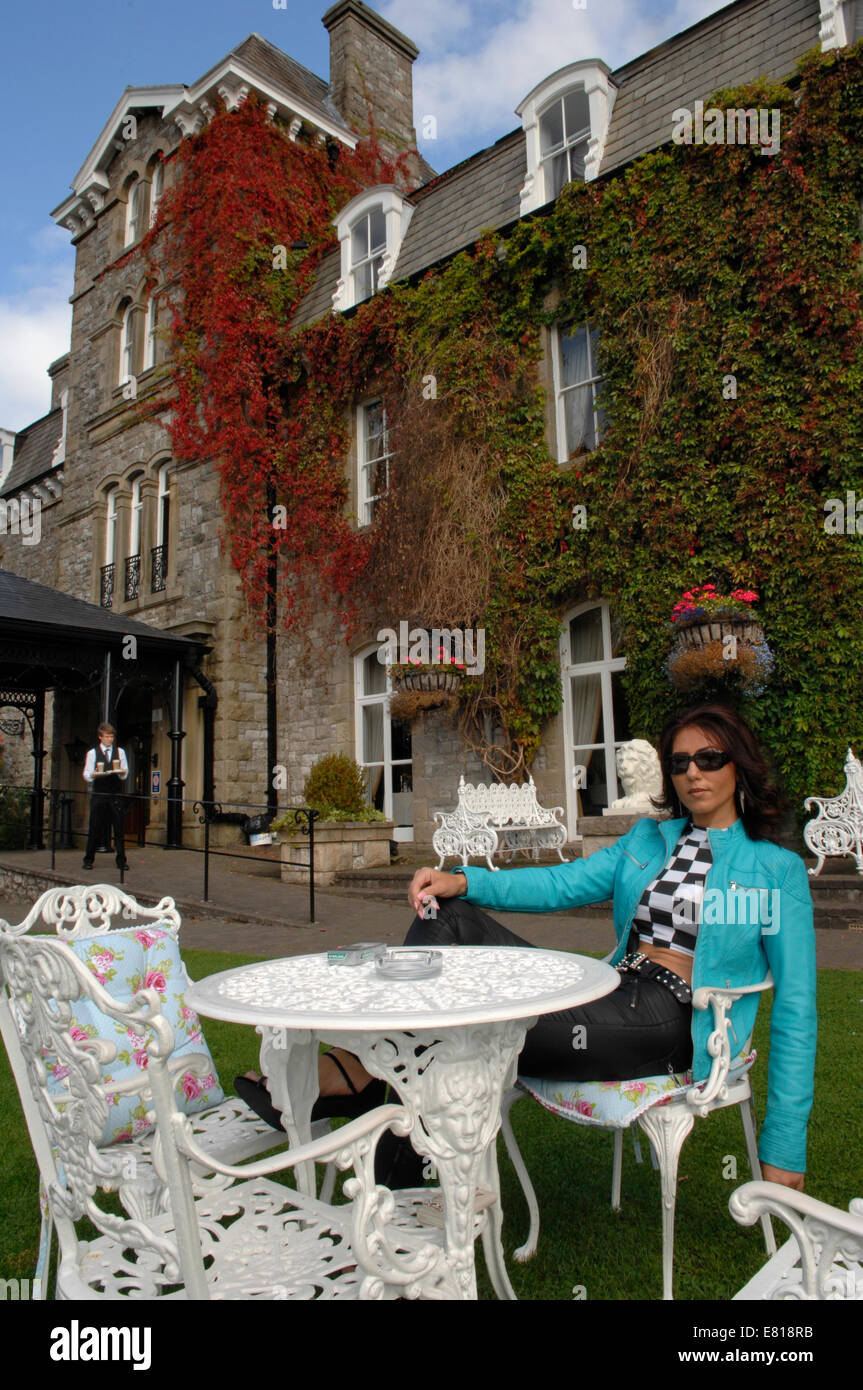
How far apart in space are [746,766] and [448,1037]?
4.06 ft

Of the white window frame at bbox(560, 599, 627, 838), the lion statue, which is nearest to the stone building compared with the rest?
the white window frame at bbox(560, 599, 627, 838)

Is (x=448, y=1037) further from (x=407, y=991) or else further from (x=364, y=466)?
(x=364, y=466)

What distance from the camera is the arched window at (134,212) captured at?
54.1 ft

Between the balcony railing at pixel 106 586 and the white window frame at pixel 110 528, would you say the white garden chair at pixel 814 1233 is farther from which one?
the white window frame at pixel 110 528

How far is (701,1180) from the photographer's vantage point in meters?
2.79

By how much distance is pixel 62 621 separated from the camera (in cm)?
1191

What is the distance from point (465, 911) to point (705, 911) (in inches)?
26.9

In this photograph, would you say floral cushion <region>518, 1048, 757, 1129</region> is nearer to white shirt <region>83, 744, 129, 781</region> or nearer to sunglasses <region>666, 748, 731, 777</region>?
sunglasses <region>666, 748, 731, 777</region>

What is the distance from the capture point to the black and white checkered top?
95.7 inches

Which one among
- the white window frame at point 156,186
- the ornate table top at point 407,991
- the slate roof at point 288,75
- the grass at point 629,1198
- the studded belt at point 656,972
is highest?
the slate roof at point 288,75

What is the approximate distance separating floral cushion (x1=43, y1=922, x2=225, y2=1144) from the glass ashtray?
571 mm

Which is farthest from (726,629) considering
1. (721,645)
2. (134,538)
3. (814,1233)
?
(134,538)

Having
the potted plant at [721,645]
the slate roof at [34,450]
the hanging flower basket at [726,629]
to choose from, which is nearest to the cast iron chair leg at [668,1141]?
the potted plant at [721,645]

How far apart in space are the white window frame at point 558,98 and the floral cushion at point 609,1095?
10.4m
